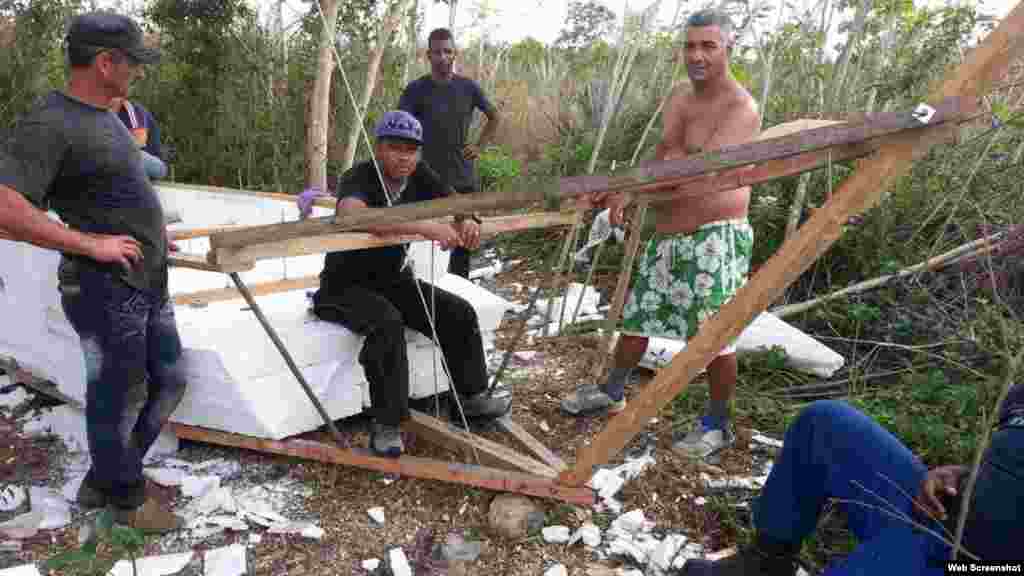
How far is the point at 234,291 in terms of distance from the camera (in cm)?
331

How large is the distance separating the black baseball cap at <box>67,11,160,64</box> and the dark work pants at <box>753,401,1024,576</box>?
232 centimetres

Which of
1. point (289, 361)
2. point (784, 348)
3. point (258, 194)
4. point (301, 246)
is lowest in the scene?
point (784, 348)

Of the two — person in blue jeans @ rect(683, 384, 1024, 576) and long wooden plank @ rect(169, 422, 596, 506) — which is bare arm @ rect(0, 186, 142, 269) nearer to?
long wooden plank @ rect(169, 422, 596, 506)

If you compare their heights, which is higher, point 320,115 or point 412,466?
point 320,115

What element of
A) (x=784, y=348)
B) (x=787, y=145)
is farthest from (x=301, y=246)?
(x=784, y=348)

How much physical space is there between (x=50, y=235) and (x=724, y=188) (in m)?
2.04

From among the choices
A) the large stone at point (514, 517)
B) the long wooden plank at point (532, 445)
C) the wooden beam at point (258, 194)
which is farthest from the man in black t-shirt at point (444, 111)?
the large stone at point (514, 517)

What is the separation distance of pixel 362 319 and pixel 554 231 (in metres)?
3.74

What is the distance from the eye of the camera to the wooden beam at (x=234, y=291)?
3115mm

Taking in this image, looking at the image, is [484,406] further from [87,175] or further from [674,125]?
[87,175]

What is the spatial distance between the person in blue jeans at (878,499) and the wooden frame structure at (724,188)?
0.40m

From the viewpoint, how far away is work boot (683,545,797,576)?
2.01m

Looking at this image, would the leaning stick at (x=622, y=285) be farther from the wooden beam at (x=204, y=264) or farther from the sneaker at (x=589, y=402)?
the wooden beam at (x=204, y=264)

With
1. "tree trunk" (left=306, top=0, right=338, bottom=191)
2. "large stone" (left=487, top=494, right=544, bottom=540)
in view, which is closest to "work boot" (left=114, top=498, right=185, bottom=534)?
"large stone" (left=487, top=494, right=544, bottom=540)
